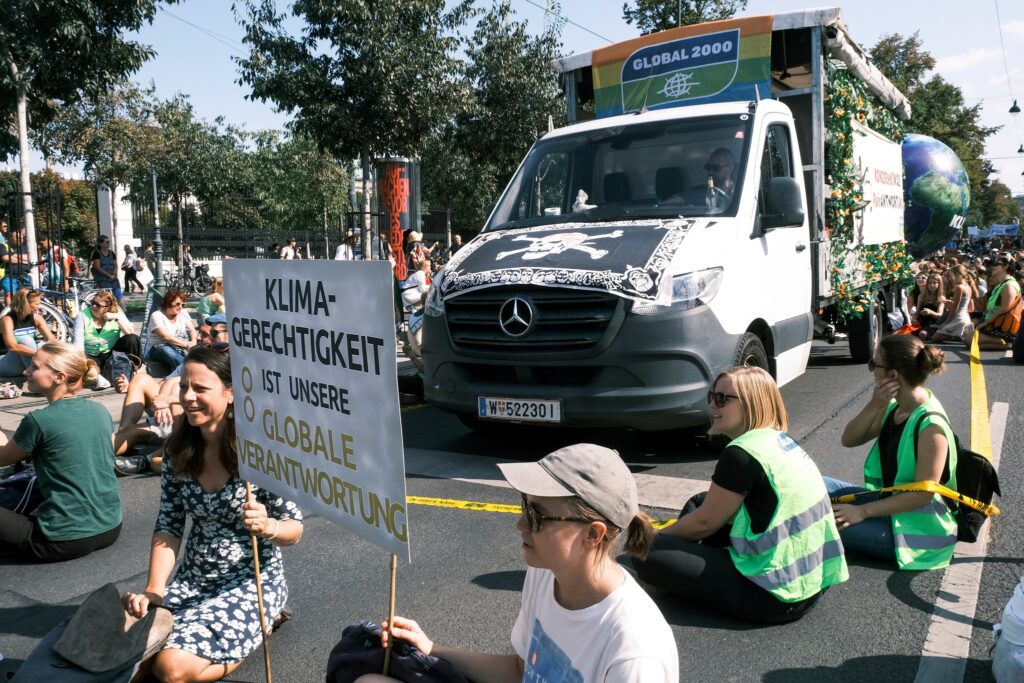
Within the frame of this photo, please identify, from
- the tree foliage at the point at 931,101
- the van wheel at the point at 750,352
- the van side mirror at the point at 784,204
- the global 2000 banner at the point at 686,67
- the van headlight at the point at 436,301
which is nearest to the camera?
the van wheel at the point at 750,352

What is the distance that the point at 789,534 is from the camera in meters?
3.63

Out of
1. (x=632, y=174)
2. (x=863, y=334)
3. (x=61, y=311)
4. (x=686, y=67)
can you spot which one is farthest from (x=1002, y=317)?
(x=61, y=311)

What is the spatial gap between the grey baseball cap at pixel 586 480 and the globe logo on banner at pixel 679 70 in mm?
6773

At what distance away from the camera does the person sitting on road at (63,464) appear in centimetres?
457

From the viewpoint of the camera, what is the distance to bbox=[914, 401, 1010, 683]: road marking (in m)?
3.43

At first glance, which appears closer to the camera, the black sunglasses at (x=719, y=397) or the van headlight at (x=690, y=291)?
the black sunglasses at (x=719, y=397)

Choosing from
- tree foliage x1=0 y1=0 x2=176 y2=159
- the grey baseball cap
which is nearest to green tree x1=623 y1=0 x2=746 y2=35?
tree foliage x1=0 y1=0 x2=176 y2=159

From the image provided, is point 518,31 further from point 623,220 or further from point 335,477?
point 335,477

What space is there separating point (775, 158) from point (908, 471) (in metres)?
3.80

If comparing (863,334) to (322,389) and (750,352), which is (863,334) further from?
(322,389)

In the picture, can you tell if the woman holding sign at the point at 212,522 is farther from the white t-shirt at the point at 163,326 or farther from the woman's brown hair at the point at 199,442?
the white t-shirt at the point at 163,326

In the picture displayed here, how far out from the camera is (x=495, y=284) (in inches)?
238

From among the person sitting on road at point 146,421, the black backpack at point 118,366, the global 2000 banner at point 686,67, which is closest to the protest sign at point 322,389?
the person sitting on road at point 146,421

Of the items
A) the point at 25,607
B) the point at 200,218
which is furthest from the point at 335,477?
the point at 200,218
